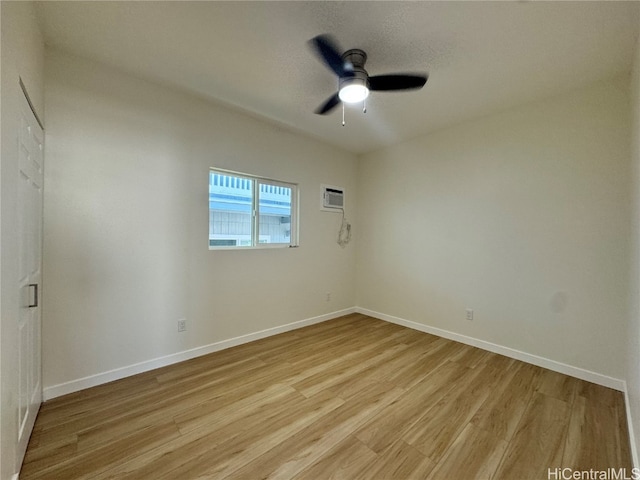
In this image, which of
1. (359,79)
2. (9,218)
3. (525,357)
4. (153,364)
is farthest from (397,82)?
(153,364)

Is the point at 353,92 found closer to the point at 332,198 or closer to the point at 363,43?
the point at 363,43

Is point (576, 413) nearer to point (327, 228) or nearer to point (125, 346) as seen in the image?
point (327, 228)

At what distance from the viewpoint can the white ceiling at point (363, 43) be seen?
1.60 metres

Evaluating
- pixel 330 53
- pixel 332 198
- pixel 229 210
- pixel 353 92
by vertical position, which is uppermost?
pixel 330 53

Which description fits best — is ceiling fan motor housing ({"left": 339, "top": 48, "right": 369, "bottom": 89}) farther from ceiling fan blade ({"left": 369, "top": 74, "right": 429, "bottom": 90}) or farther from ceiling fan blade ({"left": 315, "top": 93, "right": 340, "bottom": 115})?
ceiling fan blade ({"left": 315, "top": 93, "right": 340, "bottom": 115})

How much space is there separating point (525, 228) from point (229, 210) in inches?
127

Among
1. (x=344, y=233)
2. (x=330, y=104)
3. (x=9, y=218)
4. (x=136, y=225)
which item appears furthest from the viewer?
(x=344, y=233)

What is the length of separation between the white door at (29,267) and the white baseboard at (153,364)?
14cm

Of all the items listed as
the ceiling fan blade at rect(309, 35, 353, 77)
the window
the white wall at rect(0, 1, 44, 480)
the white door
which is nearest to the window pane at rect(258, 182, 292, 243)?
the window

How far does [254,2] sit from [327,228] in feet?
9.14

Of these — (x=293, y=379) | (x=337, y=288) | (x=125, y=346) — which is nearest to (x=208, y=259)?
(x=125, y=346)

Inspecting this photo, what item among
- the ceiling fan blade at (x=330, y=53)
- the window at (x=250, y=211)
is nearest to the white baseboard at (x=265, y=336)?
the window at (x=250, y=211)

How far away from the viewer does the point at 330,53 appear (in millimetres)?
1649

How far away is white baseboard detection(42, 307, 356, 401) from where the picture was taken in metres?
2.04
